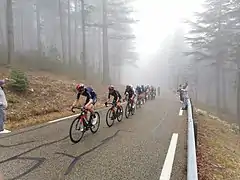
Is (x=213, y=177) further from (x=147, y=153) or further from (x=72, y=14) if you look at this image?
(x=72, y=14)

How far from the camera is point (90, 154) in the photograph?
866cm

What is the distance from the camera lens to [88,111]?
11.5 metres

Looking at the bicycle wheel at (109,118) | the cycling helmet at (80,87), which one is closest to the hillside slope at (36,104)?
the bicycle wheel at (109,118)

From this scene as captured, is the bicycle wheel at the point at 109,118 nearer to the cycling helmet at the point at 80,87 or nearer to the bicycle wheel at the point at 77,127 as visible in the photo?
the bicycle wheel at the point at 77,127

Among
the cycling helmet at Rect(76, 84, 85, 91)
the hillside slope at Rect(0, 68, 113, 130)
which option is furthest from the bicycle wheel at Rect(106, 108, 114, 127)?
the cycling helmet at Rect(76, 84, 85, 91)

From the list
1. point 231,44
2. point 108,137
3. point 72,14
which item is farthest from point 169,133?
point 72,14

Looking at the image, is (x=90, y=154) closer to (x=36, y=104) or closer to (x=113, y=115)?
(x=113, y=115)

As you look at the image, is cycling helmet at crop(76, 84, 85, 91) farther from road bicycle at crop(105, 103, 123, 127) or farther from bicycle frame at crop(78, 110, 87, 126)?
road bicycle at crop(105, 103, 123, 127)

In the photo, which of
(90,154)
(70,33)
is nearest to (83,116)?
(90,154)

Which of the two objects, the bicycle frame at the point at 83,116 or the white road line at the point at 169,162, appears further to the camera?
the bicycle frame at the point at 83,116

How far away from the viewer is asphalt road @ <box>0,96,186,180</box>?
694cm

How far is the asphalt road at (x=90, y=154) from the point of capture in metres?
6.94

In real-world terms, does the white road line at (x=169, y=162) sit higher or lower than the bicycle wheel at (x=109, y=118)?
lower

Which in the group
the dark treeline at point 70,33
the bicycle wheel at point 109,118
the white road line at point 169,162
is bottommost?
the white road line at point 169,162
